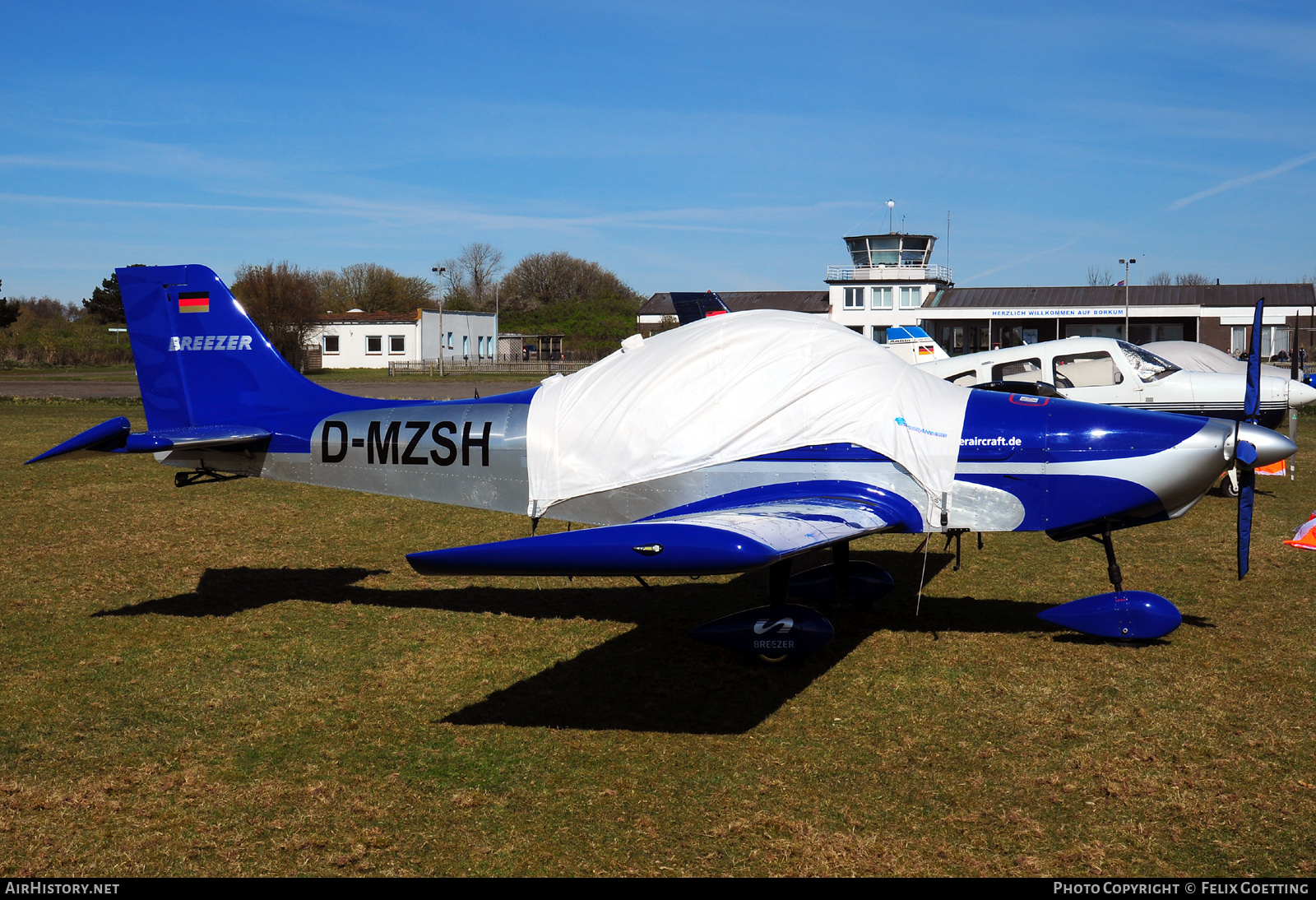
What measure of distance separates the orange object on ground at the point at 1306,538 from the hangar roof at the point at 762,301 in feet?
261

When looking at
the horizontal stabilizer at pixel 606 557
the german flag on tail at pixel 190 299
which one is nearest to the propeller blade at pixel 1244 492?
the horizontal stabilizer at pixel 606 557

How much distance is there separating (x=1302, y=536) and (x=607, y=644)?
8.86 metres

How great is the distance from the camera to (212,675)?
7.00m

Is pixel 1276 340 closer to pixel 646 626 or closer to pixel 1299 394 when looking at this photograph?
pixel 1299 394

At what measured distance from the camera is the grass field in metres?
4.54

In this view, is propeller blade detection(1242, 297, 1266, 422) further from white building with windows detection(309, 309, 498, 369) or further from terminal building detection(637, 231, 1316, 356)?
white building with windows detection(309, 309, 498, 369)

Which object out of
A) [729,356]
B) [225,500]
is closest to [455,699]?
[729,356]

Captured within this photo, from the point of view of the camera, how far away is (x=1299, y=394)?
15156 millimetres

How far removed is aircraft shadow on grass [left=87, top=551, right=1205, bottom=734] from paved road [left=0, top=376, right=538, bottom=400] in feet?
82.6

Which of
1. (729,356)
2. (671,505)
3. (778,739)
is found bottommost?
(778,739)

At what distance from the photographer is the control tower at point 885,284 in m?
70.2

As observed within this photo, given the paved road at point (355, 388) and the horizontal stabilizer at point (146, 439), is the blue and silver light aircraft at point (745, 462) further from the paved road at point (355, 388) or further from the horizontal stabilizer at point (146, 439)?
the paved road at point (355, 388)

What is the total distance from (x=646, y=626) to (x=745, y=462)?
6.27ft
